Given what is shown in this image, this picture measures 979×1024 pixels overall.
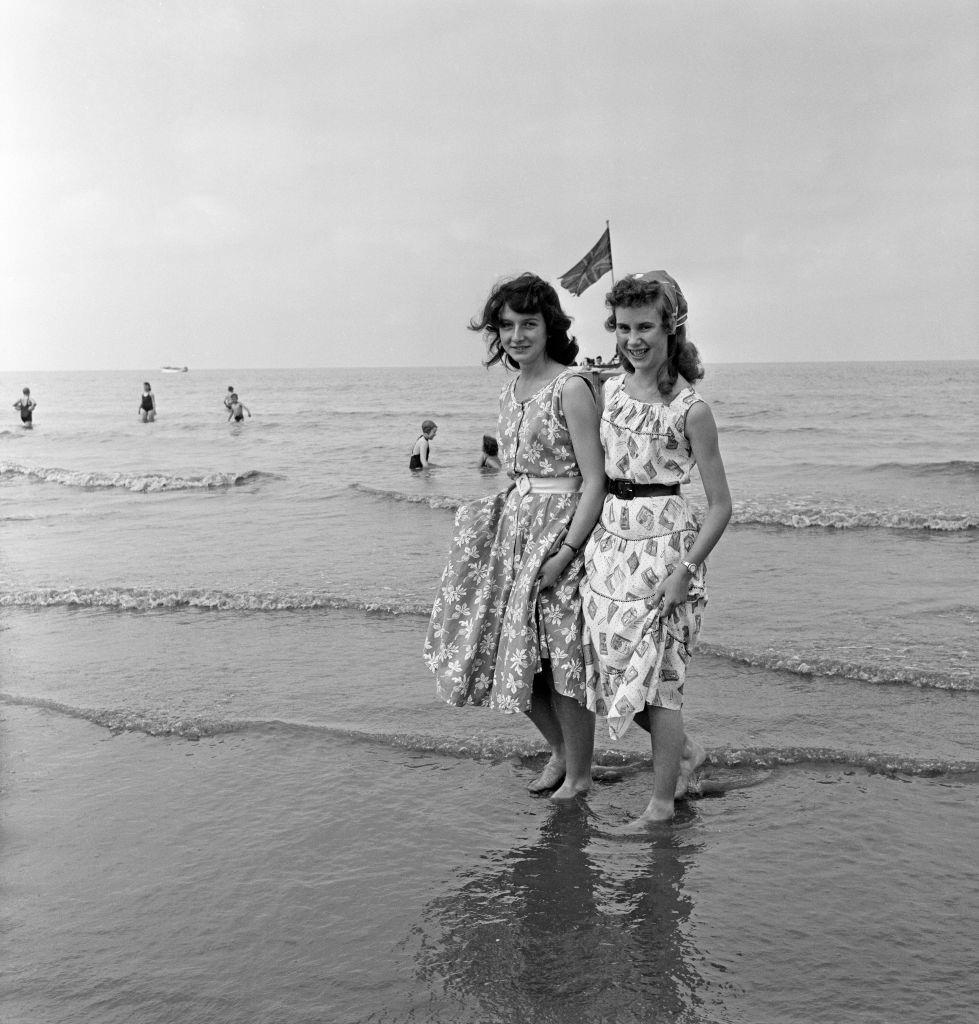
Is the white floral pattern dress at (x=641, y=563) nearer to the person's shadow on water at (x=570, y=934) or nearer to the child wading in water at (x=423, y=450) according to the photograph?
the person's shadow on water at (x=570, y=934)

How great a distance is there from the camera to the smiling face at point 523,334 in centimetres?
376

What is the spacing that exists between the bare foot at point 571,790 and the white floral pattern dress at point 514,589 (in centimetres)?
42

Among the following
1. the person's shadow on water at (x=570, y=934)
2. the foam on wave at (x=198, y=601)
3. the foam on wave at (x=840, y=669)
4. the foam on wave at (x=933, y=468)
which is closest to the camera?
the person's shadow on water at (x=570, y=934)

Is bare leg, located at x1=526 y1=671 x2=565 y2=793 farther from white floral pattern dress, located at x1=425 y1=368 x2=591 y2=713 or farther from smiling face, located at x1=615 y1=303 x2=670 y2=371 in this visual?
smiling face, located at x1=615 y1=303 x2=670 y2=371

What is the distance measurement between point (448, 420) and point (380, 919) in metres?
32.8

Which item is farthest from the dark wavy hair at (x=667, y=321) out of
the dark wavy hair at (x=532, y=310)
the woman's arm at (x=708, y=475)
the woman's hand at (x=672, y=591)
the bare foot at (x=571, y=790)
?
→ the bare foot at (x=571, y=790)

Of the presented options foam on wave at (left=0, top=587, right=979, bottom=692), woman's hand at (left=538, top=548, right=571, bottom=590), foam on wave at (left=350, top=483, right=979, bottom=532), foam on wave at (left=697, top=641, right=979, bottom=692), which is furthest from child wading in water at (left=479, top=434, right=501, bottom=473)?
woman's hand at (left=538, top=548, right=571, bottom=590)

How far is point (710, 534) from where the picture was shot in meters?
3.39

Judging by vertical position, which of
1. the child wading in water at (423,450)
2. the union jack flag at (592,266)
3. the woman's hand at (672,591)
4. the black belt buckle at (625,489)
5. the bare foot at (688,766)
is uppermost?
the union jack flag at (592,266)

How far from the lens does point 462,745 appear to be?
14.9 ft

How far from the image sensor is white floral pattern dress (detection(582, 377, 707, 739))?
3484 millimetres

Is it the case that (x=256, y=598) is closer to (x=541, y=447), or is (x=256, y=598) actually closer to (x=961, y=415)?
(x=541, y=447)

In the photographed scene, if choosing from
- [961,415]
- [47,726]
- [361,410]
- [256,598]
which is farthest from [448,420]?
[47,726]

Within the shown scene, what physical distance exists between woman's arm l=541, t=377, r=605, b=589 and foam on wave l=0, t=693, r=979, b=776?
48.4 inches
